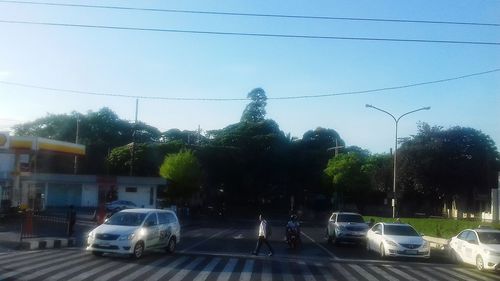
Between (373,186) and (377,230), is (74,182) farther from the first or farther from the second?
(377,230)

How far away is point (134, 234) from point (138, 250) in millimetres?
557

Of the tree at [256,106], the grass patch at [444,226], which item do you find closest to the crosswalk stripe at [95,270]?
the grass patch at [444,226]

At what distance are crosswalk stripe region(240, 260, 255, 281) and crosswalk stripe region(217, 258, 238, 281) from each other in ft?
1.19

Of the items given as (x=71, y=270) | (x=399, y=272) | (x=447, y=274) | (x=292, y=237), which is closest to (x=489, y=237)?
(x=447, y=274)

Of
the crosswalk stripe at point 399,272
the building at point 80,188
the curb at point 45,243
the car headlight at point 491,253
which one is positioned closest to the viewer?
the crosswalk stripe at point 399,272

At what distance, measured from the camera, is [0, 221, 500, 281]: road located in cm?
1535

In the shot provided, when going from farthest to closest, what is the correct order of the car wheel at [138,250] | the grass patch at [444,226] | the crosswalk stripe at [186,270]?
the grass patch at [444,226], the car wheel at [138,250], the crosswalk stripe at [186,270]

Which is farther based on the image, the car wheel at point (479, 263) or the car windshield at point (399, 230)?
the car windshield at point (399, 230)

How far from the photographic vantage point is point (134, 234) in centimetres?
1939

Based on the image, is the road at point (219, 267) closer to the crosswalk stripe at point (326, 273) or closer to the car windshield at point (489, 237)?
the crosswalk stripe at point (326, 273)

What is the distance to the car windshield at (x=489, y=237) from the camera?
808 inches

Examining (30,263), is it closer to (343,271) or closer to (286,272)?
(286,272)

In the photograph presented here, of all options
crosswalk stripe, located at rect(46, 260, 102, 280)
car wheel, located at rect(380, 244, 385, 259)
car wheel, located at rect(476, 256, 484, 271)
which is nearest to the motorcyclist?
car wheel, located at rect(380, 244, 385, 259)

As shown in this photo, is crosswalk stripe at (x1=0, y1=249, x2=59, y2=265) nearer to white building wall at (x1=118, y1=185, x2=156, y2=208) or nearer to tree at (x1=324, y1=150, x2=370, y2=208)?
white building wall at (x1=118, y1=185, x2=156, y2=208)
